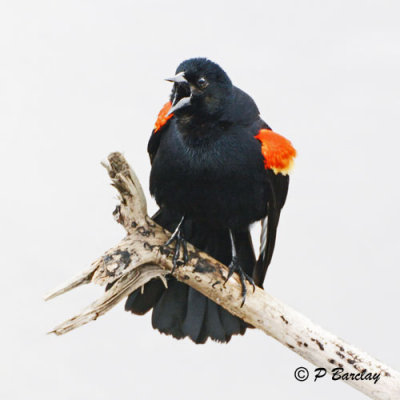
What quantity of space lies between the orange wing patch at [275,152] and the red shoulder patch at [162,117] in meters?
0.41

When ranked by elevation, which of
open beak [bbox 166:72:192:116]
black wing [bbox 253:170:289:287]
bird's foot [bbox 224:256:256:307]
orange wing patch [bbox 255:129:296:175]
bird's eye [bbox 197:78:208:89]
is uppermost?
bird's eye [bbox 197:78:208:89]

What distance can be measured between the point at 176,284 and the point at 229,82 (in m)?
1.00

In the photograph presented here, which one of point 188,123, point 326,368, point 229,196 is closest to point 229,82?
point 188,123

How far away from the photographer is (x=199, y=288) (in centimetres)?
325

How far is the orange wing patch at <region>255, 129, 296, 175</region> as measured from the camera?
3127mm

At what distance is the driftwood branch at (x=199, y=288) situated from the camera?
3.04 m

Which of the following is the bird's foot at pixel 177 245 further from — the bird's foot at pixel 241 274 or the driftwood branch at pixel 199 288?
the bird's foot at pixel 241 274

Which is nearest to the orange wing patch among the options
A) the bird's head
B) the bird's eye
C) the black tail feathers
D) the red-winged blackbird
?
the red-winged blackbird

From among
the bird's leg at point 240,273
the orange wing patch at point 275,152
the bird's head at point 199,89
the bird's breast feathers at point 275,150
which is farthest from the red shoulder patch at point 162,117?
the bird's leg at point 240,273

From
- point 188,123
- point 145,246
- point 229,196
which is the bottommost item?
point 145,246

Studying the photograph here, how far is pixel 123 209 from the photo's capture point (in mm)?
3135

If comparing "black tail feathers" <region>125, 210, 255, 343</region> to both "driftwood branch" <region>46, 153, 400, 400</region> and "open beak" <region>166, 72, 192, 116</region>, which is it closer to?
"driftwood branch" <region>46, 153, 400, 400</region>

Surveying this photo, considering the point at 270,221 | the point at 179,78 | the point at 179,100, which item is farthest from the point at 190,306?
the point at 179,78

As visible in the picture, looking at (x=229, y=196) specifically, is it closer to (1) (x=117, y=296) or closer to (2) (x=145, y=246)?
(2) (x=145, y=246)
